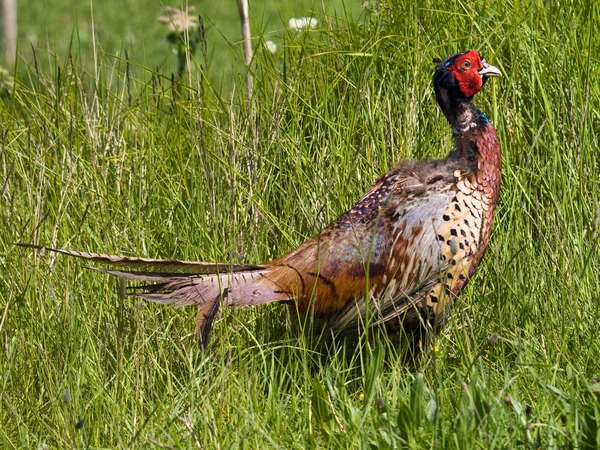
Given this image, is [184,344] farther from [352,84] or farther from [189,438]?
[352,84]

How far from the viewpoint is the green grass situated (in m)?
2.88

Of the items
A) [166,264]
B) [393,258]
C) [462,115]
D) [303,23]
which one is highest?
[303,23]

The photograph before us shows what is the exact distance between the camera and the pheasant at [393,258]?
137 inches

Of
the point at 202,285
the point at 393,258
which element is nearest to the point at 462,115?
the point at 393,258

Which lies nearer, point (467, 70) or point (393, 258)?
point (393, 258)

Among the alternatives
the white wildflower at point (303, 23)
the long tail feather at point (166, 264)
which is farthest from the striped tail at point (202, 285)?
the white wildflower at point (303, 23)

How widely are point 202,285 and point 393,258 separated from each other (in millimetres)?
672

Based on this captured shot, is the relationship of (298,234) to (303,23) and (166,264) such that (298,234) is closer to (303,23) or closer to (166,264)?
(166,264)

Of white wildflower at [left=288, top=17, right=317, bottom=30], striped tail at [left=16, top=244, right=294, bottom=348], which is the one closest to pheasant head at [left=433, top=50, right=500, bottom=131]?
white wildflower at [left=288, top=17, right=317, bottom=30]

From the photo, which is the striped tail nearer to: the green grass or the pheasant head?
the green grass

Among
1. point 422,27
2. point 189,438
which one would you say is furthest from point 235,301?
point 422,27

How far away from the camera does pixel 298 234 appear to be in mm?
3984

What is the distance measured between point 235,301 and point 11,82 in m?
2.25

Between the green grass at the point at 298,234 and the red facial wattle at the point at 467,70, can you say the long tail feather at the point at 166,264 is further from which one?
the red facial wattle at the point at 467,70
